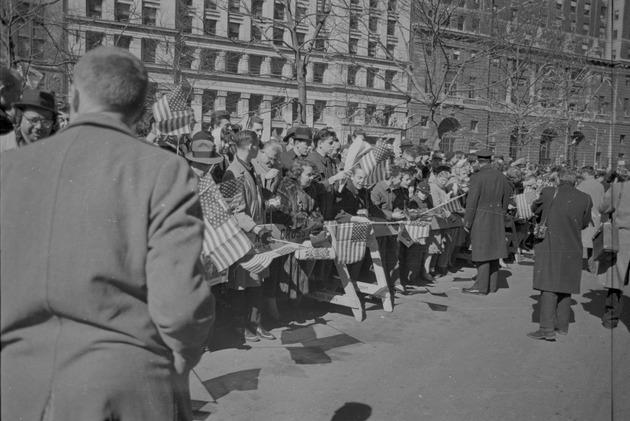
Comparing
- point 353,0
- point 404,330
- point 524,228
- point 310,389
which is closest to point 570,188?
point 404,330

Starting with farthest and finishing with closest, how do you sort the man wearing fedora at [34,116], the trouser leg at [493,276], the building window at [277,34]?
the building window at [277,34] → the trouser leg at [493,276] → the man wearing fedora at [34,116]

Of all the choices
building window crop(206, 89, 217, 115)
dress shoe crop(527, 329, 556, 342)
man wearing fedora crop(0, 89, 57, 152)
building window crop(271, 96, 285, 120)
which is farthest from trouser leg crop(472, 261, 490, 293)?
building window crop(206, 89, 217, 115)

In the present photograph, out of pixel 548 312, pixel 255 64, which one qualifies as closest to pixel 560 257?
pixel 548 312

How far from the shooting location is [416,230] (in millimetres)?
8688

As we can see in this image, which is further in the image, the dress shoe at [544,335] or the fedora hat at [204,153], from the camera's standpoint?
the dress shoe at [544,335]

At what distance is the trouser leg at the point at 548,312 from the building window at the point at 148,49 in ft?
39.6

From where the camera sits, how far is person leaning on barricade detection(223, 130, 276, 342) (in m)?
5.90

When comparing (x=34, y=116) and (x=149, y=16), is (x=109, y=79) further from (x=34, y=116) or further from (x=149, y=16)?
(x=149, y=16)

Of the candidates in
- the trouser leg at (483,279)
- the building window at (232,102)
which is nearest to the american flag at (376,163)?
the trouser leg at (483,279)

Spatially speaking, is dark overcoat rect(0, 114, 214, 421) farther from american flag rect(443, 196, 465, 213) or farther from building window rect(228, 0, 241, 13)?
building window rect(228, 0, 241, 13)

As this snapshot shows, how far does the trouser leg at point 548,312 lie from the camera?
6.83 m

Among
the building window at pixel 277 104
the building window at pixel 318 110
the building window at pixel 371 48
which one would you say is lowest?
the building window at pixel 277 104

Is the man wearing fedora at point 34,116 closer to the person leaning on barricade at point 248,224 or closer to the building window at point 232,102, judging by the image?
the person leaning on barricade at point 248,224

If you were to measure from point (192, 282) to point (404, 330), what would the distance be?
5375 millimetres
